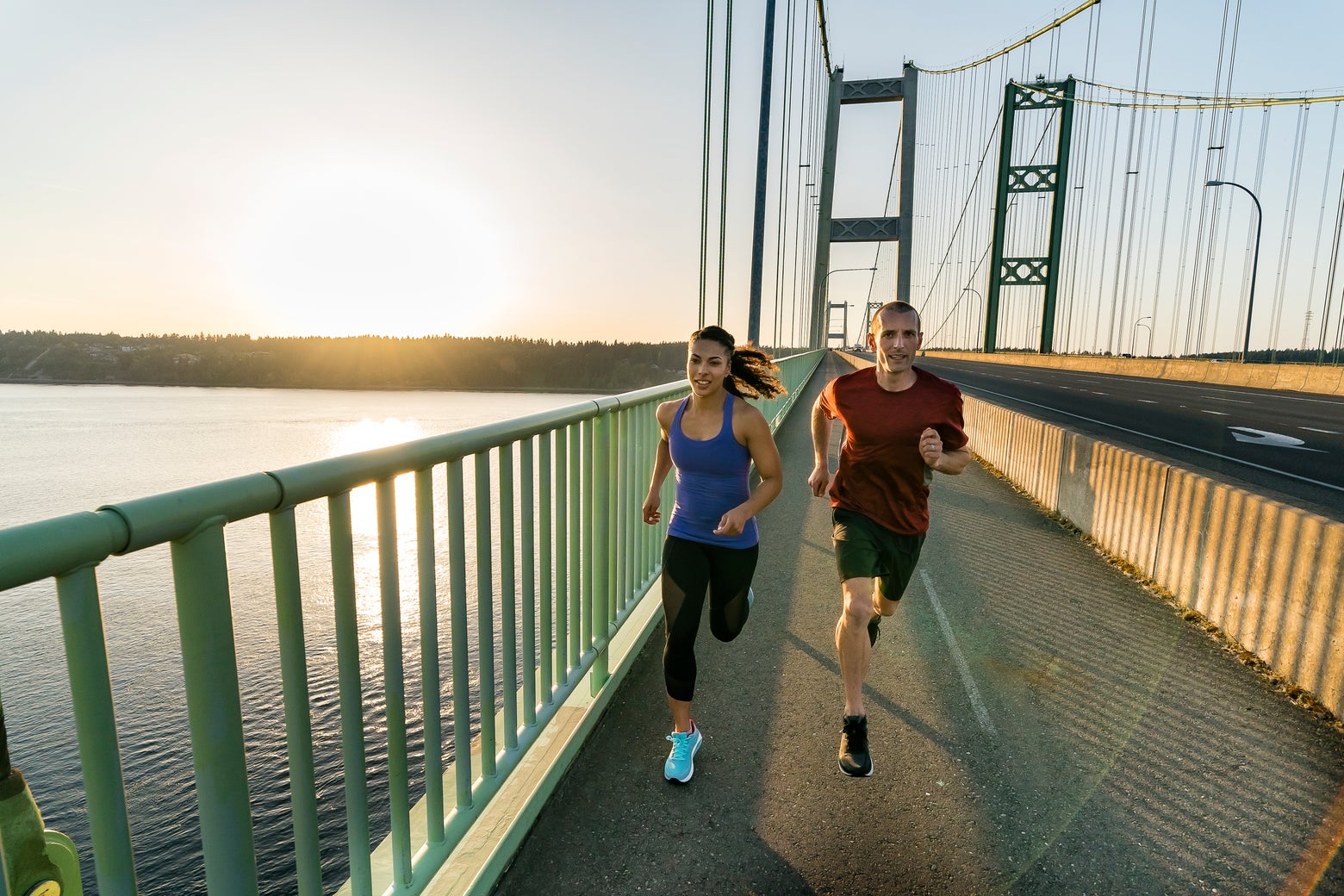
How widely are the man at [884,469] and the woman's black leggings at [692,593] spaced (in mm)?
509

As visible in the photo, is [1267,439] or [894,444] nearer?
[894,444]

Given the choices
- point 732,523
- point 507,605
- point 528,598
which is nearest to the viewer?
point 507,605

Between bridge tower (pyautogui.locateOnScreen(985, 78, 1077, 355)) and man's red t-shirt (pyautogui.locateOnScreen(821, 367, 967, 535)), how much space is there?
54.6 metres

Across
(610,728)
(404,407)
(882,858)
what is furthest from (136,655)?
(404,407)

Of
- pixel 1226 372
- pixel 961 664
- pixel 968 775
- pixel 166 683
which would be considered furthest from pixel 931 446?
pixel 1226 372

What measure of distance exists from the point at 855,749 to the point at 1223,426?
1460cm

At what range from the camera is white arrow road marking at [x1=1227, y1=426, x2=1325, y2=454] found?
447 inches

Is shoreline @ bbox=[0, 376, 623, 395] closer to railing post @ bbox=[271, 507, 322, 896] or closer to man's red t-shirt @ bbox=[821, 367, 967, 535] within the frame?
man's red t-shirt @ bbox=[821, 367, 967, 535]

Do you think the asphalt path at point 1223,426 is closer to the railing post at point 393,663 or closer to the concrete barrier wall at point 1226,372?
the concrete barrier wall at point 1226,372

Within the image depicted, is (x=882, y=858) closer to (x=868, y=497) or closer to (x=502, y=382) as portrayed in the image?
(x=868, y=497)

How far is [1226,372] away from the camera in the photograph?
27719 millimetres

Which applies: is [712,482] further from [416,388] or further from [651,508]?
→ [416,388]

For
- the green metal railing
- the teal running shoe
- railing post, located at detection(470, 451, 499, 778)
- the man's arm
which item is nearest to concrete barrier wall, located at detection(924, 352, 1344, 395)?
the man's arm

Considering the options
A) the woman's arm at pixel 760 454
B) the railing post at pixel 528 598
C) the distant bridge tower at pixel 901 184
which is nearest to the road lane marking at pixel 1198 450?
the woman's arm at pixel 760 454
